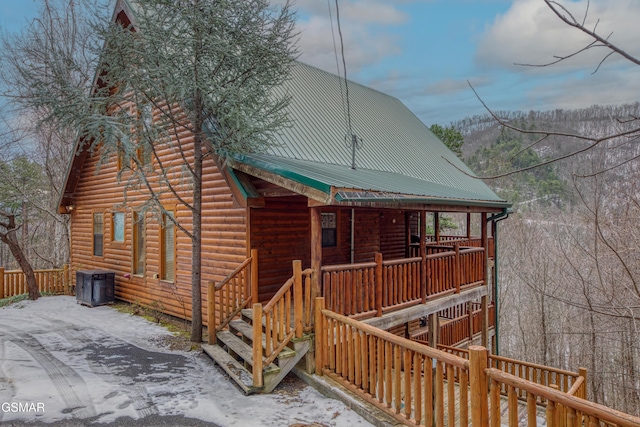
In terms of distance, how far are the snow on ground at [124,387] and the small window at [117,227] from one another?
3.82 meters

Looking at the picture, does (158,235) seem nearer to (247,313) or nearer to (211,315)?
(211,315)

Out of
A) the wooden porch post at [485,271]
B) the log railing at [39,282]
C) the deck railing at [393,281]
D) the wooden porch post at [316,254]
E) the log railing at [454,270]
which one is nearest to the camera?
the wooden porch post at [316,254]

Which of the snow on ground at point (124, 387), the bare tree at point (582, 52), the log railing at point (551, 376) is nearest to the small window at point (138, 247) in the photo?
the snow on ground at point (124, 387)

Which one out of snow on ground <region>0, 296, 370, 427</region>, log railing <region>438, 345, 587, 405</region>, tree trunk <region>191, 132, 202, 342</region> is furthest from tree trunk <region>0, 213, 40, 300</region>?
log railing <region>438, 345, 587, 405</region>

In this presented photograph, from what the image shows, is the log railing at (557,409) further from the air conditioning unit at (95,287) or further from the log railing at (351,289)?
the air conditioning unit at (95,287)

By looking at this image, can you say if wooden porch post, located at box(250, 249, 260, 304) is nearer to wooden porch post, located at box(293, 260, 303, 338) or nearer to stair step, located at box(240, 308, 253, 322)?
stair step, located at box(240, 308, 253, 322)

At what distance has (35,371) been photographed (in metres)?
6.08

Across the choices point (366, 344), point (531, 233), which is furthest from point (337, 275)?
point (531, 233)

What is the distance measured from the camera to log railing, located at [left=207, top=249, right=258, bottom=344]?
23.7 feet

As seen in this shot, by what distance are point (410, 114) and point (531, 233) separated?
1367cm

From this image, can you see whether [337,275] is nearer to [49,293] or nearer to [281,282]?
[281,282]

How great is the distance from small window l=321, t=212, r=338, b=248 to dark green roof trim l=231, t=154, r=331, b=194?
132 inches

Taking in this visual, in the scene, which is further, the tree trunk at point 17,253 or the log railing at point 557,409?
the tree trunk at point 17,253

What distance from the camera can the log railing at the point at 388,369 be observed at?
4168 mm
